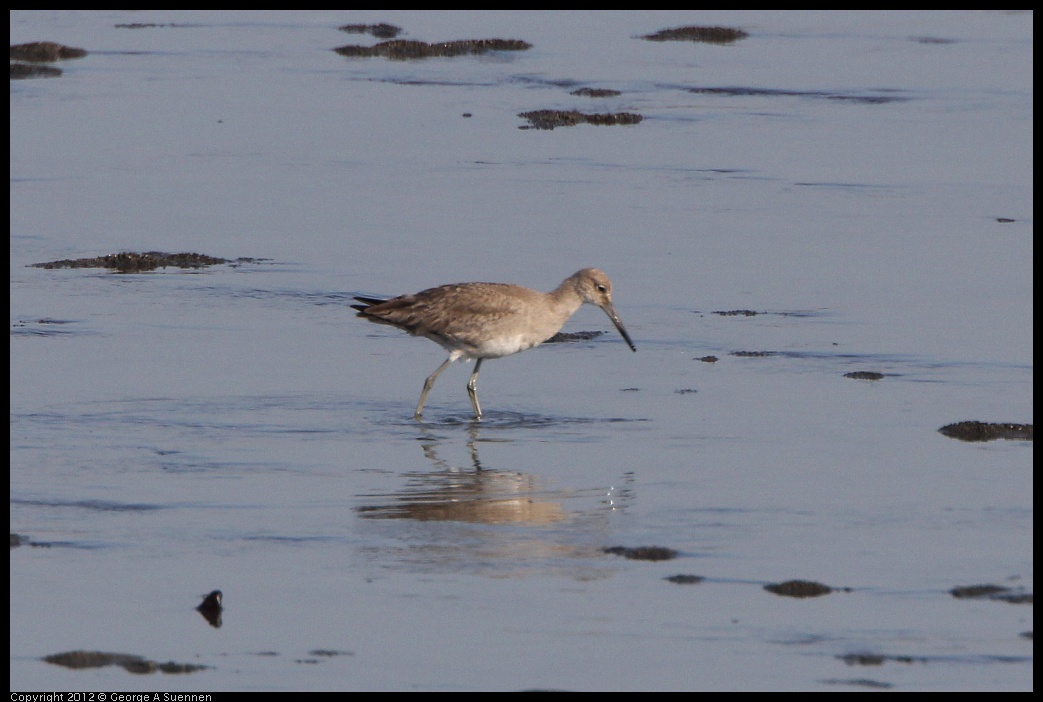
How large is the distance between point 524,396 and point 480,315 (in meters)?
0.66

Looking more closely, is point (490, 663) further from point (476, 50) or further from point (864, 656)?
point (476, 50)

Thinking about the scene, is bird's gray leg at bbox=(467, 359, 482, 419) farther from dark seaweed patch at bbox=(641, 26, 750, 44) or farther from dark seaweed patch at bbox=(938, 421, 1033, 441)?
dark seaweed patch at bbox=(641, 26, 750, 44)

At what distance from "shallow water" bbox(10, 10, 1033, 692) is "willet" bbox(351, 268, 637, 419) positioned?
363 millimetres

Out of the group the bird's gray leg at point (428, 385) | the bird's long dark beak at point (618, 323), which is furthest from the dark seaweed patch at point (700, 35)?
the bird's gray leg at point (428, 385)

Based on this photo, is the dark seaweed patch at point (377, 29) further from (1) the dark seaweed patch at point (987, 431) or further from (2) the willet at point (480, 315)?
(1) the dark seaweed patch at point (987, 431)

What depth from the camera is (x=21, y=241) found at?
17.9 metres

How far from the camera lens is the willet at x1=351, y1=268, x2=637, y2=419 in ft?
43.5

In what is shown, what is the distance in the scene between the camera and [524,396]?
43.4 ft

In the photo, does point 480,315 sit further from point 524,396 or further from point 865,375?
point 865,375

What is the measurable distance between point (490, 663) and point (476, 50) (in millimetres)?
28706

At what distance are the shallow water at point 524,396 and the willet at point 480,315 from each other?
363mm

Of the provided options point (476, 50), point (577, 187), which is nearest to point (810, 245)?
point (577, 187)

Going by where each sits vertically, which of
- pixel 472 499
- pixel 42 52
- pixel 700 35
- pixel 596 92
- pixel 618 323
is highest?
pixel 700 35

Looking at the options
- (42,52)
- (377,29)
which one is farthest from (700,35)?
(42,52)
